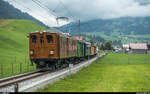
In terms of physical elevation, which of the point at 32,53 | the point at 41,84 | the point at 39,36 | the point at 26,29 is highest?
the point at 26,29

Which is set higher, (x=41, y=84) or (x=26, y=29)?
(x=26, y=29)

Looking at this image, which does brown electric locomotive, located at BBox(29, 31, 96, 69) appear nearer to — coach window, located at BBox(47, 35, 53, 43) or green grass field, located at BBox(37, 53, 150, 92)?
coach window, located at BBox(47, 35, 53, 43)

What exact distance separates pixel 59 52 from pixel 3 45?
46404mm

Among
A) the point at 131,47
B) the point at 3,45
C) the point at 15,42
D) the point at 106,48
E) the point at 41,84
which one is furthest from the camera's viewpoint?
the point at 106,48

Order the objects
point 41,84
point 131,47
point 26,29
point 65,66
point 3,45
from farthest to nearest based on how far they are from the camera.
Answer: point 131,47
point 26,29
point 3,45
point 65,66
point 41,84

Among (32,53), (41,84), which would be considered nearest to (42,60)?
(32,53)

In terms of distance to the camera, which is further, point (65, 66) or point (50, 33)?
point (65, 66)

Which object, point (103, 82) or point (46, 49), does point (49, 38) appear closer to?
point (46, 49)

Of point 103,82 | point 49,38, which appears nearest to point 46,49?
point 49,38

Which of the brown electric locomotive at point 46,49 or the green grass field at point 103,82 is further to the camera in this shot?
the brown electric locomotive at point 46,49

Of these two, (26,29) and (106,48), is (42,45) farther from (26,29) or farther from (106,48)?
(106,48)

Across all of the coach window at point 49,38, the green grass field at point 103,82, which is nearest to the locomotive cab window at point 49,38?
the coach window at point 49,38

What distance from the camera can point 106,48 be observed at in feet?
520

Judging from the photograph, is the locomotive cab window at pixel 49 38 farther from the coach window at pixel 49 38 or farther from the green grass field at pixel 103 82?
the green grass field at pixel 103 82
